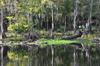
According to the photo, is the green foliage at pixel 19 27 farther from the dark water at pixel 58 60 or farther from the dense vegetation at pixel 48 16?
the dark water at pixel 58 60

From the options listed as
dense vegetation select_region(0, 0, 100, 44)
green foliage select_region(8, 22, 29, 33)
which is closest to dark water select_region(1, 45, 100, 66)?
dense vegetation select_region(0, 0, 100, 44)

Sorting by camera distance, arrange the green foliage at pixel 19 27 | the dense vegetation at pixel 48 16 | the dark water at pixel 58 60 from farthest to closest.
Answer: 1. the dense vegetation at pixel 48 16
2. the green foliage at pixel 19 27
3. the dark water at pixel 58 60

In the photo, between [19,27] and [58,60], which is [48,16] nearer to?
[19,27]

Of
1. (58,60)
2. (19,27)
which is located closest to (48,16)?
(19,27)

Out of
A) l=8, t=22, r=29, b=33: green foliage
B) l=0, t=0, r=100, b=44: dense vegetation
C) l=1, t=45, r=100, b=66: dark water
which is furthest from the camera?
l=0, t=0, r=100, b=44: dense vegetation

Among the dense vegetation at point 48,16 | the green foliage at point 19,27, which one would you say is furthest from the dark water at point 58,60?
the green foliage at point 19,27

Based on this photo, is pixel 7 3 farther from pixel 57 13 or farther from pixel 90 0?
pixel 90 0

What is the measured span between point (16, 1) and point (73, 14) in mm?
13391

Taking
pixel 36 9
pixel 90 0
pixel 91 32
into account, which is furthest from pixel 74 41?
pixel 90 0

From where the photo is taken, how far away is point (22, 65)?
27891 millimetres

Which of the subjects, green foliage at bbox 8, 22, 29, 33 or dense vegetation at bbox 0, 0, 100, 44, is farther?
dense vegetation at bbox 0, 0, 100, 44

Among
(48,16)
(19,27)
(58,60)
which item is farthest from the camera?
(48,16)

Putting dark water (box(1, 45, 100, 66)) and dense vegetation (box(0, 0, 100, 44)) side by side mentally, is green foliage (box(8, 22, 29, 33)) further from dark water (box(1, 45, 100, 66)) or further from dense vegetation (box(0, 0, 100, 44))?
dark water (box(1, 45, 100, 66))

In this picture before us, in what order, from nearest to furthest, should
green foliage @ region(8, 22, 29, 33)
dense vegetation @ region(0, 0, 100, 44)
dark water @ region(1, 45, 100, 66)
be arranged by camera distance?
dark water @ region(1, 45, 100, 66) < green foliage @ region(8, 22, 29, 33) < dense vegetation @ region(0, 0, 100, 44)
